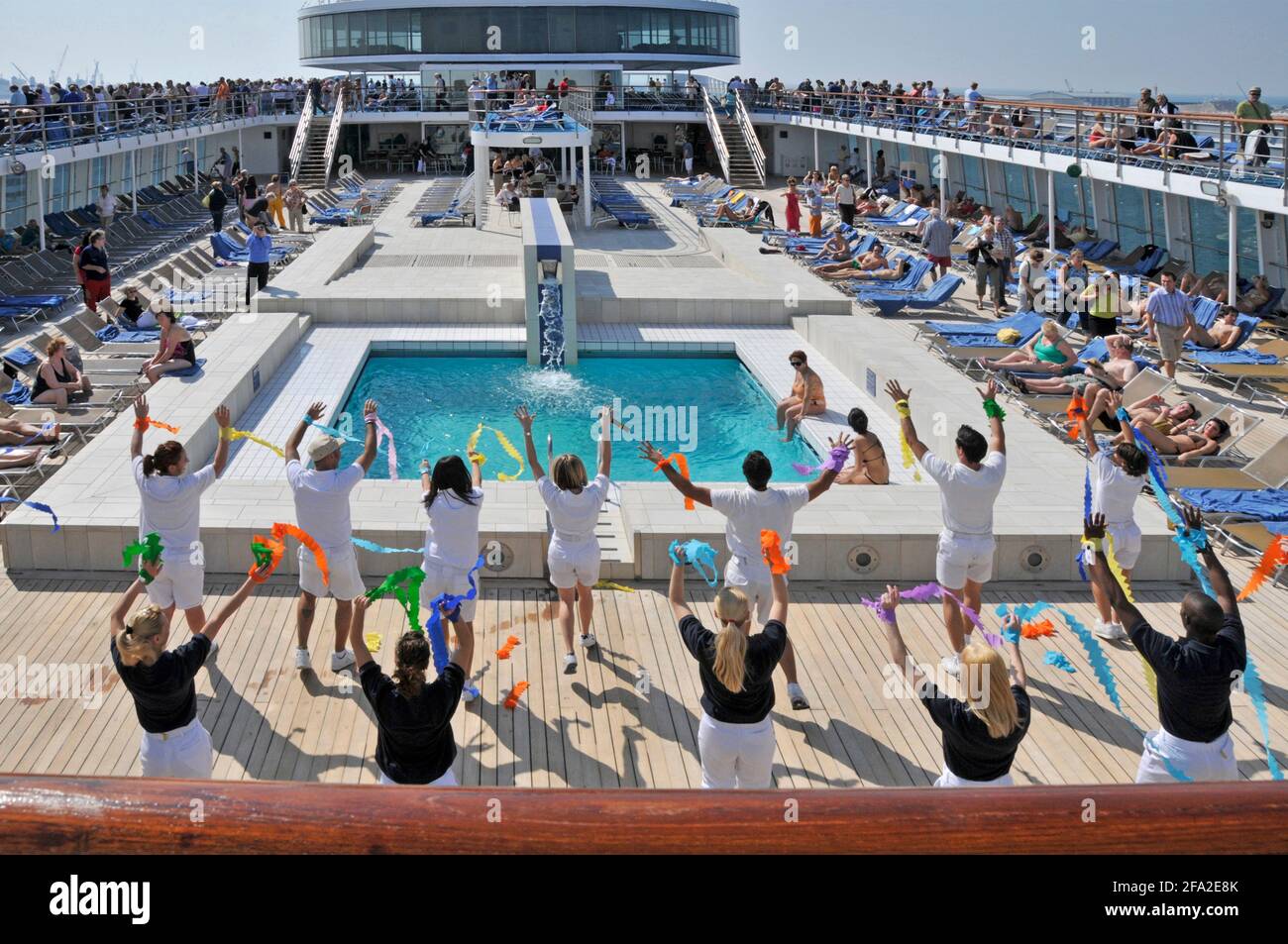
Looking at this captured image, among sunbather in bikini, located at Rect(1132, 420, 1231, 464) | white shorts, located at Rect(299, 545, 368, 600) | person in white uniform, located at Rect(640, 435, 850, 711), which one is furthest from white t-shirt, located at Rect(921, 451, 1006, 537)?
sunbather in bikini, located at Rect(1132, 420, 1231, 464)

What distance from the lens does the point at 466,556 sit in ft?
20.5

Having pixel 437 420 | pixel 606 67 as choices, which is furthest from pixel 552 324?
pixel 606 67

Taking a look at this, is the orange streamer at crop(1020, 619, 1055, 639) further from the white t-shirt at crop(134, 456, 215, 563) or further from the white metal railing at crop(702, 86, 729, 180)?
the white metal railing at crop(702, 86, 729, 180)

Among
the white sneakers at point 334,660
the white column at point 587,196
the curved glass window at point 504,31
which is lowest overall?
the white sneakers at point 334,660

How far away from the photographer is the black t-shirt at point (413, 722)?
13.1 feet

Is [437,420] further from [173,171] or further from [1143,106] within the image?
[173,171]

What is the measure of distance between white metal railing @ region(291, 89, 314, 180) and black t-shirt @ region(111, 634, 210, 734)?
1228 inches

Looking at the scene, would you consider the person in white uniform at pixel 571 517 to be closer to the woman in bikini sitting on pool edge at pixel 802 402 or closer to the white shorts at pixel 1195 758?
the white shorts at pixel 1195 758

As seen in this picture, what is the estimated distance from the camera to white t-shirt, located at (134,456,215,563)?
6.21 meters

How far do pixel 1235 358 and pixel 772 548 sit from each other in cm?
908

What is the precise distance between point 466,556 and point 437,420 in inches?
288

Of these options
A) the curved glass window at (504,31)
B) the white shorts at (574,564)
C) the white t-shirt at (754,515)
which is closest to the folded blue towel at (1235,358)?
the white t-shirt at (754,515)

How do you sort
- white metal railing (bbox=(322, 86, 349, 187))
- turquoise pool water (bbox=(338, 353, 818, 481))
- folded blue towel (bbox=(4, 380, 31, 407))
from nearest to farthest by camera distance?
folded blue towel (bbox=(4, 380, 31, 407)) → turquoise pool water (bbox=(338, 353, 818, 481)) → white metal railing (bbox=(322, 86, 349, 187))

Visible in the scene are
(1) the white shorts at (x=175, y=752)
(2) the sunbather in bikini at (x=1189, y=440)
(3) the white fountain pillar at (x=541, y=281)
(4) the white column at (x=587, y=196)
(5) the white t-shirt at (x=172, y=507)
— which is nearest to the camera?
(1) the white shorts at (x=175, y=752)
